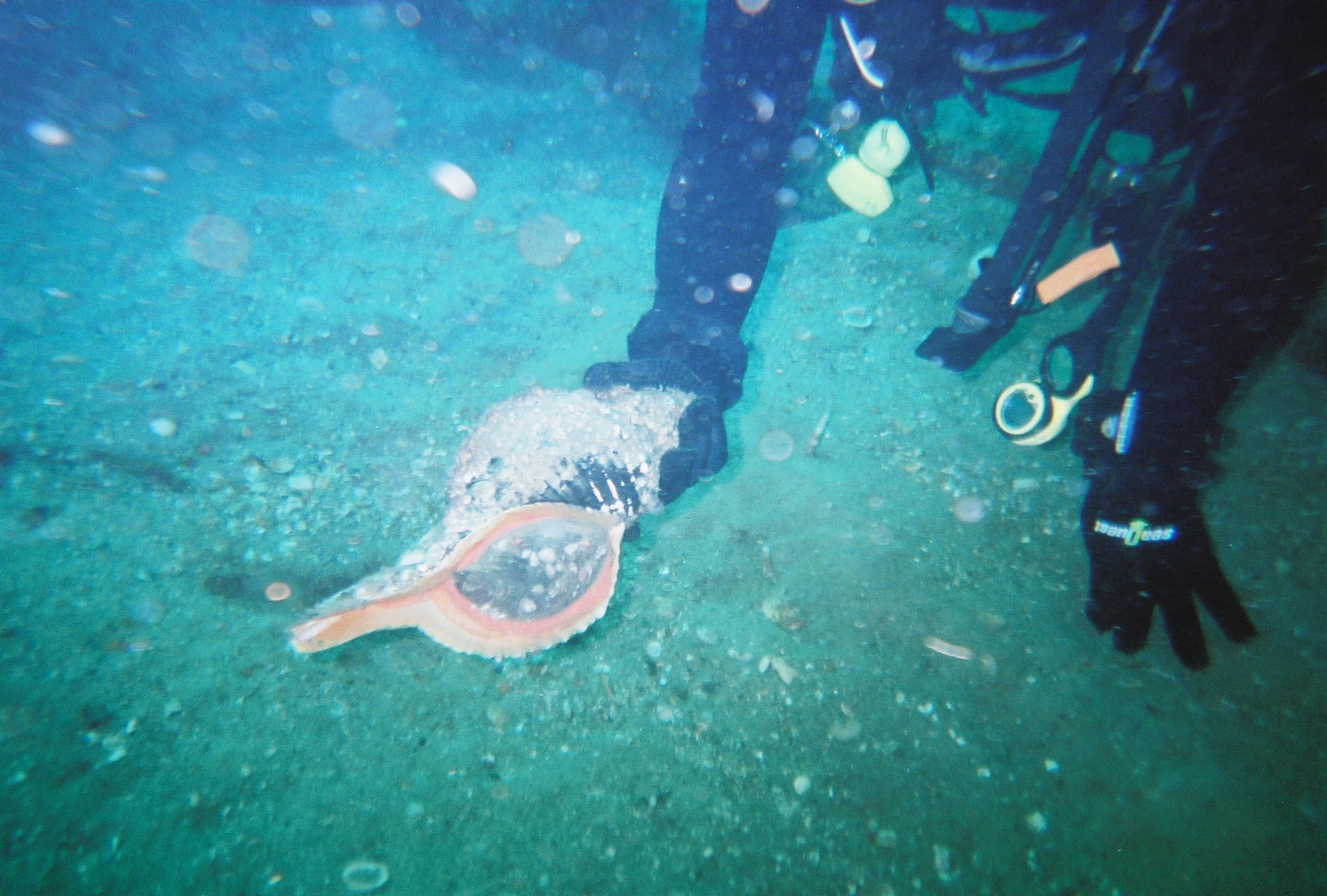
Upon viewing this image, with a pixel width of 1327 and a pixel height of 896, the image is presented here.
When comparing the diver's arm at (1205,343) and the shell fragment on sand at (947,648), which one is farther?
the shell fragment on sand at (947,648)

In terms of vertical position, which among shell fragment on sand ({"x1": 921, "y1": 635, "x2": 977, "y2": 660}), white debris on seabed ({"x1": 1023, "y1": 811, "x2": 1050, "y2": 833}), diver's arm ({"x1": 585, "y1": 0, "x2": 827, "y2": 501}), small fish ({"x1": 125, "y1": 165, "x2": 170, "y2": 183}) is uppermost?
diver's arm ({"x1": 585, "y1": 0, "x2": 827, "y2": 501})

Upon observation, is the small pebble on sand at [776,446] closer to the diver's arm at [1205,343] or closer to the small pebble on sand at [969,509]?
the small pebble on sand at [969,509]

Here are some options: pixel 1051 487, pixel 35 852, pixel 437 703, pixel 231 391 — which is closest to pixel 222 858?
pixel 35 852

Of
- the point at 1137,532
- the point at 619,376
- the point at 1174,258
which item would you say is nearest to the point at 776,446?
the point at 619,376

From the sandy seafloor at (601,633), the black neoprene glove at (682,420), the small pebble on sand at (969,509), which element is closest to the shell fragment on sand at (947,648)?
the sandy seafloor at (601,633)

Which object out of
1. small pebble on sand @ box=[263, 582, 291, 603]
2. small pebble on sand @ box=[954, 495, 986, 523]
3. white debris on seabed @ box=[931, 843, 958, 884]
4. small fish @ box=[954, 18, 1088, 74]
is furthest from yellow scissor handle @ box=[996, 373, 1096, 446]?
small pebble on sand @ box=[263, 582, 291, 603]

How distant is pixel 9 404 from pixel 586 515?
444 centimetres

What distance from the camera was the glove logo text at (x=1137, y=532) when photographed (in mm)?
2660

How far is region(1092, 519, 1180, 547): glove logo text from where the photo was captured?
266cm

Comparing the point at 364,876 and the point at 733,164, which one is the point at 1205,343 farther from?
the point at 364,876

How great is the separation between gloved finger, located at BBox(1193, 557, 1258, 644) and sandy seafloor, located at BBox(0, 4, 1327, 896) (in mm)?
184

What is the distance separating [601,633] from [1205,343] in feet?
12.8

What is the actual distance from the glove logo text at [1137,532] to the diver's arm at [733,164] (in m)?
2.44

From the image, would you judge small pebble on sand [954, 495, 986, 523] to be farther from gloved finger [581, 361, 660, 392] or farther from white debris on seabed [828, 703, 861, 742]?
gloved finger [581, 361, 660, 392]
